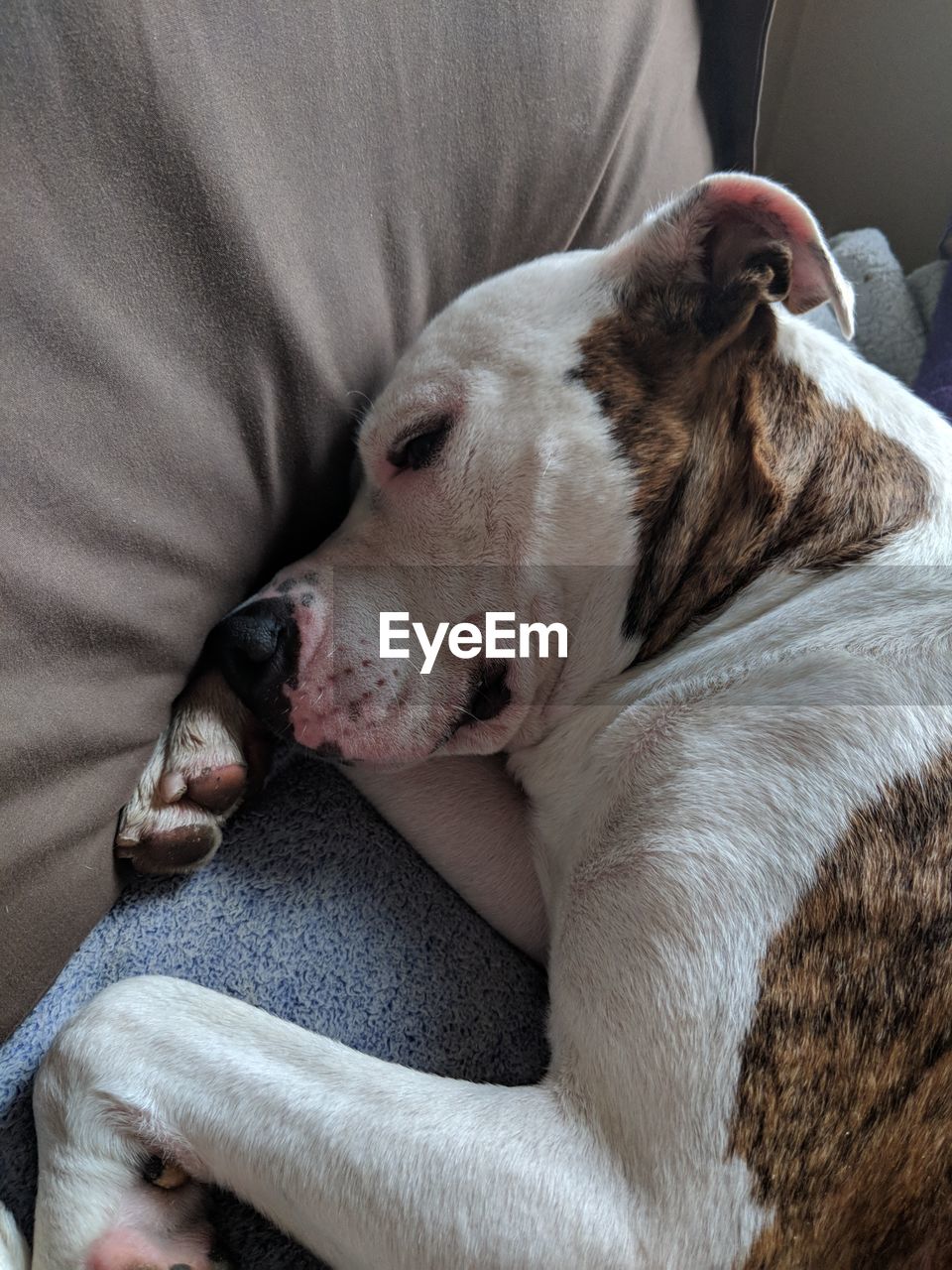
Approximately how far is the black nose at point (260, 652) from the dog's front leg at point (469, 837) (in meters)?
0.17

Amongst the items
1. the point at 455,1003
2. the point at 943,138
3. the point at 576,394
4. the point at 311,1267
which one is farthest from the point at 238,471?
the point at 943,138

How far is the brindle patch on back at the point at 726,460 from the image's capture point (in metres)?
1.24

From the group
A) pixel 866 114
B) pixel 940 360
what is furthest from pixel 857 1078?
pixel 866 114

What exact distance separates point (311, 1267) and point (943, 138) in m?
2.85

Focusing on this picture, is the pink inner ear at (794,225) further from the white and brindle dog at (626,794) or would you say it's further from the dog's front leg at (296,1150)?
the dog's front leg at (296,1150)

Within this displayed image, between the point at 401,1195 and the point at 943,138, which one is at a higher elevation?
the point at 943,138

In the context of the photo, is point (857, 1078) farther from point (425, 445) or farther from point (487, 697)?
point (425, 445)

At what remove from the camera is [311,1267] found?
3.35 feet

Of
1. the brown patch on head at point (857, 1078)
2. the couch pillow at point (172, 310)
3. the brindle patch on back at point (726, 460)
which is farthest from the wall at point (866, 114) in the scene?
the brown patch on head at point (857, 1078)

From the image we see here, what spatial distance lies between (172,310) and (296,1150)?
2.73 ft

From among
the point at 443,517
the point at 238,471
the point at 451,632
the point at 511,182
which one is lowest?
the point at 451,632

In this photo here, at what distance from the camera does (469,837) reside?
4.35ft

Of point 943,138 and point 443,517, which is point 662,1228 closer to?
point 443,517

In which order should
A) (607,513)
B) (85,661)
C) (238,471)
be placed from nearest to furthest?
1. (85,661)
2. (238,471)
3. (607,513)
